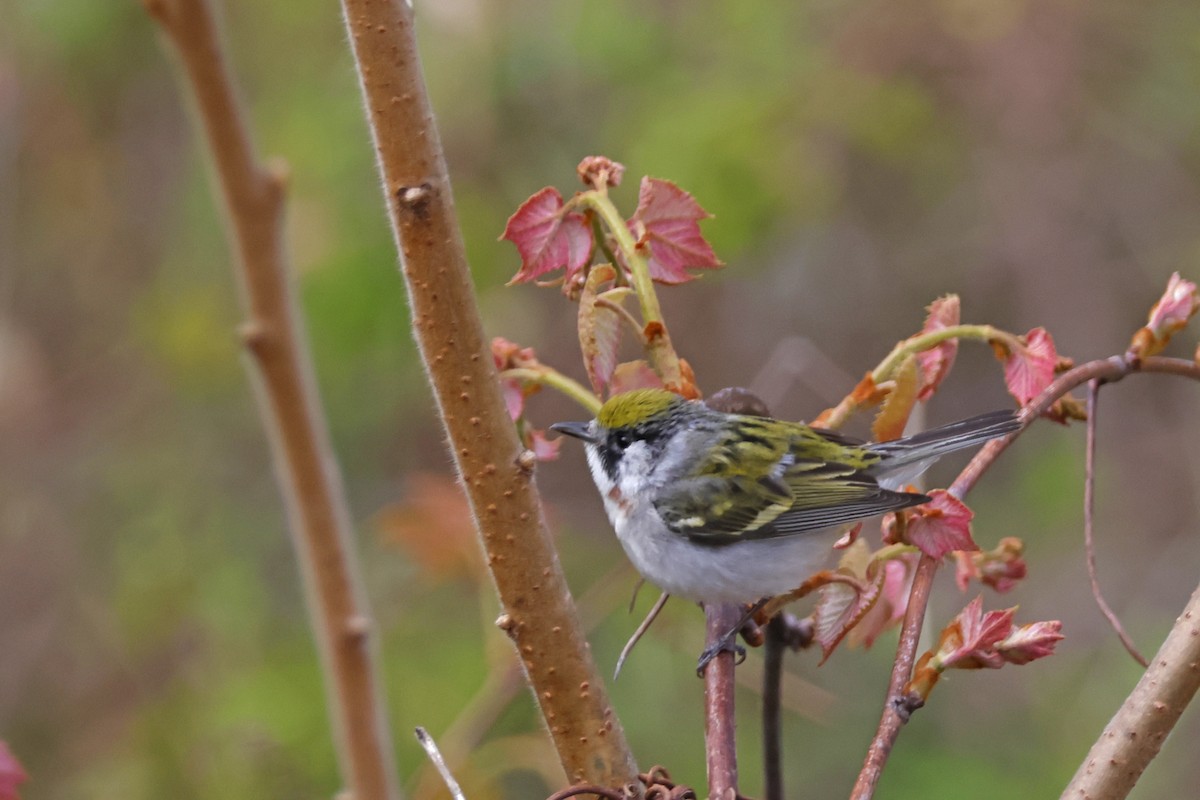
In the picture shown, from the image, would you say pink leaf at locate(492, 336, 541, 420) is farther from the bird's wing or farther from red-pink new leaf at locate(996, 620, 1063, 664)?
the bird's wing

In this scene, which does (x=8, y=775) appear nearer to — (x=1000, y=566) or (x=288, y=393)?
(x=288, y=393)

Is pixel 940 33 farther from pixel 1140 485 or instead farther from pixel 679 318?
pixel 1140 485

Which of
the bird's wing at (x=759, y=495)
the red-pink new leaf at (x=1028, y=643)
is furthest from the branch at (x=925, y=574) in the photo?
the bird's wing at (x=759, y=495)

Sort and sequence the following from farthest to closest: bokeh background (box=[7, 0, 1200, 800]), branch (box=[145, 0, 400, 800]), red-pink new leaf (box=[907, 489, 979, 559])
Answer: bokeh background (box=[7, 0, 1200, 800]), red-pink new leaf (box=[907, 489, 979, 559]), branch (box=[145, 0, 400, 800])

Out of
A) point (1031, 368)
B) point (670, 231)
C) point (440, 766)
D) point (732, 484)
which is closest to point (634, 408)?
point (732, 484)

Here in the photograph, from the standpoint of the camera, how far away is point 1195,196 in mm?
5676

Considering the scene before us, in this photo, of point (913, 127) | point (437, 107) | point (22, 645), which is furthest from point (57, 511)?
point (913, 127)

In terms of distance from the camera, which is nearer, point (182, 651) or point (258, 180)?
point (258, 180)

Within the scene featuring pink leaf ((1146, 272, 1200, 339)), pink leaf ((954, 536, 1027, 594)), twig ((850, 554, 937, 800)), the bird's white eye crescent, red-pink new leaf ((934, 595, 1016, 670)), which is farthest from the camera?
the bird's white eye crescent

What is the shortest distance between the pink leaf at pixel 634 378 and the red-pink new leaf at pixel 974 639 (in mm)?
586

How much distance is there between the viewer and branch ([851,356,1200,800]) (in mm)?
1316

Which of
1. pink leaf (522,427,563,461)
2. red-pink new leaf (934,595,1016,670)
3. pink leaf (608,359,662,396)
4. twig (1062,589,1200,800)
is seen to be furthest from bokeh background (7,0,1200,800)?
twig (1062,589,1200,800)

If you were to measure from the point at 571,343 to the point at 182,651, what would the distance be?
2203mm

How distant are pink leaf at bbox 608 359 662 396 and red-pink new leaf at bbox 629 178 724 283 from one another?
0.14m
